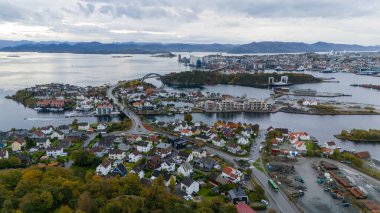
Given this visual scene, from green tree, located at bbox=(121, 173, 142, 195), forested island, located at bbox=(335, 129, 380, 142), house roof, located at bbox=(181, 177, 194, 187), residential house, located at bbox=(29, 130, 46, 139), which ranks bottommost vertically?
forested island, located at bbox=(335, 129, 380, 142)

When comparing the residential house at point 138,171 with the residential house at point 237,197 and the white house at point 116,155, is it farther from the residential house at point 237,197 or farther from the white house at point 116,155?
the residential house at point 237,197

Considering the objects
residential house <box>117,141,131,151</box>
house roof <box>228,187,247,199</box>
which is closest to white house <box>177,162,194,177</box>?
house roof <box>228,187,247,199</box>

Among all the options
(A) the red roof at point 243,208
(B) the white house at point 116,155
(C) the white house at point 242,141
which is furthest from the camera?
(C) the white house at point 242,141

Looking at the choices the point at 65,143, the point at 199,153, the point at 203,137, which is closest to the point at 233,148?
the point at 199,153

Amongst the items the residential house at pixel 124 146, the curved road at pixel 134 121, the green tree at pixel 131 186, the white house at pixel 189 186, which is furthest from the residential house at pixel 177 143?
the green tree at pixel 131 186

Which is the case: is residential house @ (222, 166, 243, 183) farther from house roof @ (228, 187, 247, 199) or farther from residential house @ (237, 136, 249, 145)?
residential house @ (237, 136, 249, 145)

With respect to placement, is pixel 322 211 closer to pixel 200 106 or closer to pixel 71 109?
pixel 200 106

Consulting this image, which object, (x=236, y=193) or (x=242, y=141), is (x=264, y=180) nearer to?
(x=236, y=193)
